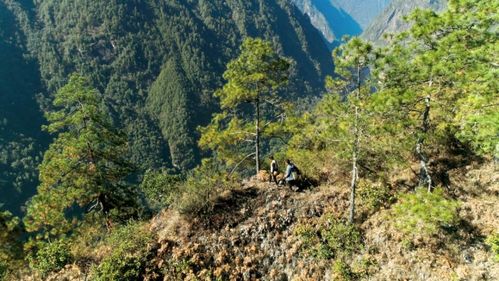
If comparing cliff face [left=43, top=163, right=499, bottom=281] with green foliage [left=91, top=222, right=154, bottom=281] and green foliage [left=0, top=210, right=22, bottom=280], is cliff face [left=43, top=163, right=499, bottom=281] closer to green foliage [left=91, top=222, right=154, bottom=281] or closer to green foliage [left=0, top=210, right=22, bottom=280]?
green foliage [left=91, top=222, right=154, bottom=281]

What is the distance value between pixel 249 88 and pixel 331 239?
31.1 feet

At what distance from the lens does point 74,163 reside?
20.6 metres

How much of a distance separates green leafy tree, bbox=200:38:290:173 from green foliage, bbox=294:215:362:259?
639cm

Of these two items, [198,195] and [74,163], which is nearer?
[198,195]

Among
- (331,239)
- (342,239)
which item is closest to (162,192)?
(331,239)

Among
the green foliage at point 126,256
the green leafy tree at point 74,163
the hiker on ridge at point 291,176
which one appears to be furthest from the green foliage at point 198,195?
the green leafy tree at point 74,163

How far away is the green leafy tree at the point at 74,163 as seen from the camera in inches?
784

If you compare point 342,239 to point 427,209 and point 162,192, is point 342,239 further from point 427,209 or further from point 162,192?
point 162,192

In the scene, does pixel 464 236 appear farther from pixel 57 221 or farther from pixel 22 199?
pixel 22 199

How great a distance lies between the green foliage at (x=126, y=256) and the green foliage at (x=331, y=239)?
5906mm

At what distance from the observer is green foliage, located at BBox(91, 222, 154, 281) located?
13.3m

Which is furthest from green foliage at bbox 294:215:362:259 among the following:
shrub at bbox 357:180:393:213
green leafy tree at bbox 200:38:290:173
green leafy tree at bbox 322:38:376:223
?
green leafy tree at bbox 200:38:290:173

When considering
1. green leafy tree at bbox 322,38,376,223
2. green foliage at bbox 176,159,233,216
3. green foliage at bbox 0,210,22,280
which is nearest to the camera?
green leafy tree at bbox 322,38,376,223

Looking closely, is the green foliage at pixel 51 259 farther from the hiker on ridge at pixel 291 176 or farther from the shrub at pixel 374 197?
the shrub at pixel 374 197
